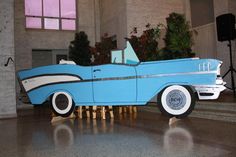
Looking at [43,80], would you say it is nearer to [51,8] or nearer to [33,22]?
[33,22]

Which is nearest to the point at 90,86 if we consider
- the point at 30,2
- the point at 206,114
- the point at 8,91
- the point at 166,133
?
the point at 166,133

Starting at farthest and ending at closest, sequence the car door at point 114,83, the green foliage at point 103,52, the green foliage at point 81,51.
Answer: the green foliage at point 81,51 → the green foliage at point 103,52 → the car door at point 114,83

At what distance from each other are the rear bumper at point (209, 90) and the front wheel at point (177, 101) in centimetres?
12

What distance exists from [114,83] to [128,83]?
244 mm

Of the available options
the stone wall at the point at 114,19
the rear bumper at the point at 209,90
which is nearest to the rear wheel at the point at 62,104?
the rear bumper at the point at 209,90

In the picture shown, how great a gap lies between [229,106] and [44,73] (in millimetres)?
3306

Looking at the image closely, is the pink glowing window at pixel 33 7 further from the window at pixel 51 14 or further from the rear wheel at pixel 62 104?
the rear wheel at pixel 62 104

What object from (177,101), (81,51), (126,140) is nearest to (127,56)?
(177,101)

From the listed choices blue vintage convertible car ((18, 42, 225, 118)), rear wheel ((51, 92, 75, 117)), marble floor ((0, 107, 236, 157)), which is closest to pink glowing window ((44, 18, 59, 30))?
blue vintage convertible car ((18, 42, 225, 118))

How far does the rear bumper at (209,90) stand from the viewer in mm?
3969

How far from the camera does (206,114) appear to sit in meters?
5.41

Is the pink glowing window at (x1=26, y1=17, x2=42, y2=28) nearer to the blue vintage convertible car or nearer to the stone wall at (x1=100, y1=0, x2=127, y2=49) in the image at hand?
the stone wall at (x1=100, y1=0, x2=127, y2=49)

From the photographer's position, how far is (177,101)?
4172mm

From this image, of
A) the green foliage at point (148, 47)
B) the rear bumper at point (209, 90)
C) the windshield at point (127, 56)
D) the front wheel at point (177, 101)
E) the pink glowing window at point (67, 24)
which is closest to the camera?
the rear bumper at point (209, 90)
